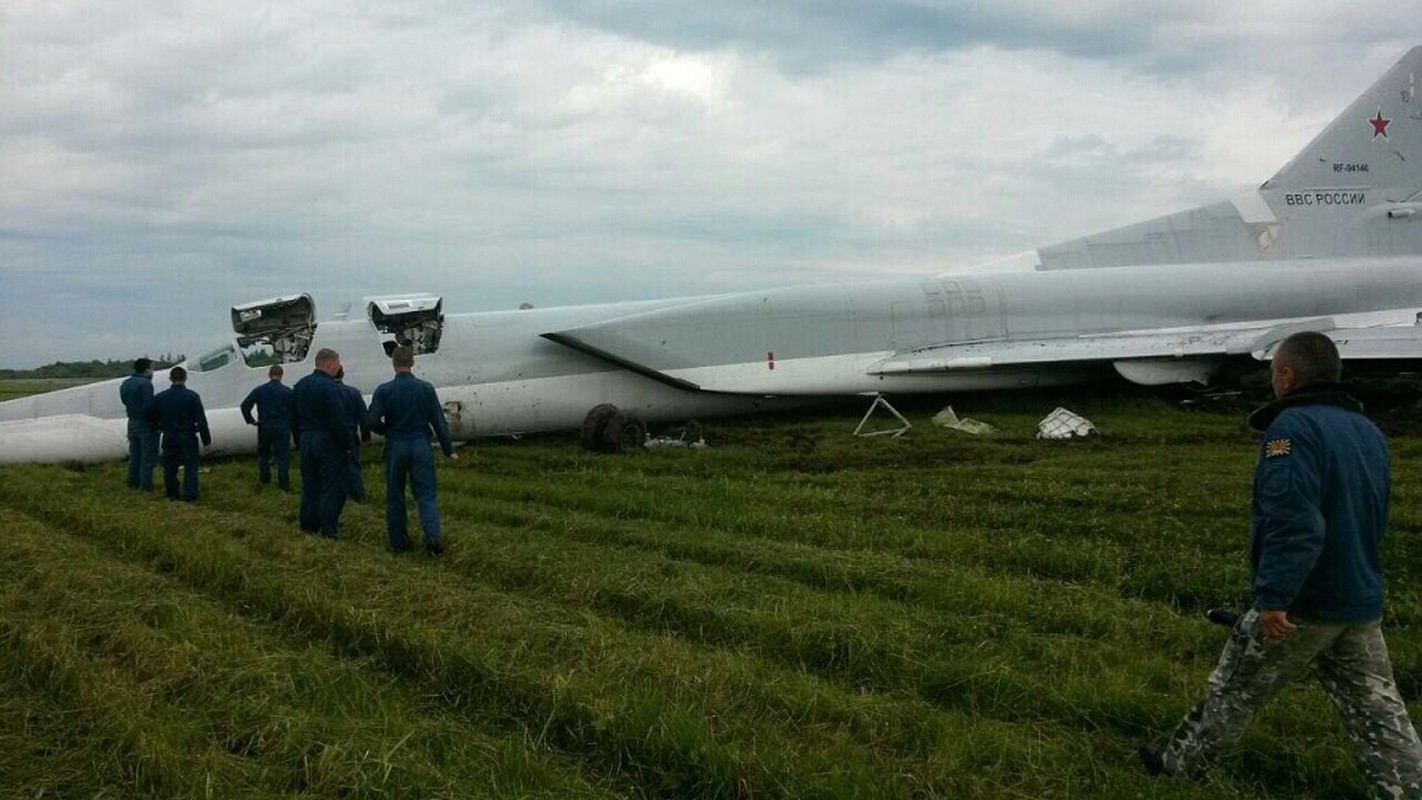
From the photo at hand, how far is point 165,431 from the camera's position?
11.2 meters

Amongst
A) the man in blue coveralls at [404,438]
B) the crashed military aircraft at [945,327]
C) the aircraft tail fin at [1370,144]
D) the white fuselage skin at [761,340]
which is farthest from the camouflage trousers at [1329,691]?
the aircraft tail fin at [1370,144]

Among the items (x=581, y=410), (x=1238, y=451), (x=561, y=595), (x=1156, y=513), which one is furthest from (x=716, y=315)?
(x=561, y=595)

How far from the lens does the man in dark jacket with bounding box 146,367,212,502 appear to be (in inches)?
435

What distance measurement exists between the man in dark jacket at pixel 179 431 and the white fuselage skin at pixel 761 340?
6.24 feet

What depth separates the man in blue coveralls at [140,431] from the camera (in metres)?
11.6

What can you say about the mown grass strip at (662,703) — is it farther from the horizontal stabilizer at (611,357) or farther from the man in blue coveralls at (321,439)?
the horizontal stabilizer at (611,357)

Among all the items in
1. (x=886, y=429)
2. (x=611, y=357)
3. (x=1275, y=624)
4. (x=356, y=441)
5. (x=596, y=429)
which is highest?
(x=611, y=357)

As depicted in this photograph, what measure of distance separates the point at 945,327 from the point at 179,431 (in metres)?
11.0

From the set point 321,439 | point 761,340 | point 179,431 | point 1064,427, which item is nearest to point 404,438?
point 321,439

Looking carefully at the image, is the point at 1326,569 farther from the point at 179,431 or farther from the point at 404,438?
the point at 179,431

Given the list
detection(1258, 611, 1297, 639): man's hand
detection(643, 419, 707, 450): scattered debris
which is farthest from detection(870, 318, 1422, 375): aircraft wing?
detection(1258, 611, 1297, 639): man's hand

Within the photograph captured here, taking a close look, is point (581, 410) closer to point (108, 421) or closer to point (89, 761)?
point (108, 421)

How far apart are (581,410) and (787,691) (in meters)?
10.6

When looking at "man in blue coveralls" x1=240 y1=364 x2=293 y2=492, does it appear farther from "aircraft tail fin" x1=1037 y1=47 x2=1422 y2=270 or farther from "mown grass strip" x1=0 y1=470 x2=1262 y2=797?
"aircraft tail fin" x1=1037 y1=47 x2=1422 y2=270
